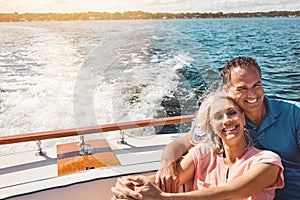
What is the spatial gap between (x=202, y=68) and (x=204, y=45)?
2796 millimetres

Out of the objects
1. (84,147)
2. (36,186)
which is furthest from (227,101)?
(84,147)

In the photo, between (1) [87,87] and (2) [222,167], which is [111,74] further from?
(2) [222,167]

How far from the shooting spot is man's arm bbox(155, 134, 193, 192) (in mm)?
1030

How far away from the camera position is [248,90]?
42.0 inches

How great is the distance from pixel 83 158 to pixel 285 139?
36.5 inches

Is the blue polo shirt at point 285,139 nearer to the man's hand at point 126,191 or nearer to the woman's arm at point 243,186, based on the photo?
the woman's arm at point 243,186

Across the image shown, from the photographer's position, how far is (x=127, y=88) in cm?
472

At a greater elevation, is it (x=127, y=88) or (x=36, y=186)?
(x=36, y=186)

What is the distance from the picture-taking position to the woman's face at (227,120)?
3.32ft

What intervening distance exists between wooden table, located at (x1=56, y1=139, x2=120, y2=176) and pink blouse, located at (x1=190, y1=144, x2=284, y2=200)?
0.57 metres

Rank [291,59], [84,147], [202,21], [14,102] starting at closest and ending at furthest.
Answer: [84,147]
[14,102]
[291,59]
[202,21]

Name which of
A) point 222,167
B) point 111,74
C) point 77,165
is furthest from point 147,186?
point 111,74

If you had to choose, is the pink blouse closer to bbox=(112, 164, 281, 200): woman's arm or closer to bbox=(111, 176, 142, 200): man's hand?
bbox=(112, 164, 281, 200): woman's arm

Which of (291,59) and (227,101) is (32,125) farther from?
(291,59)
